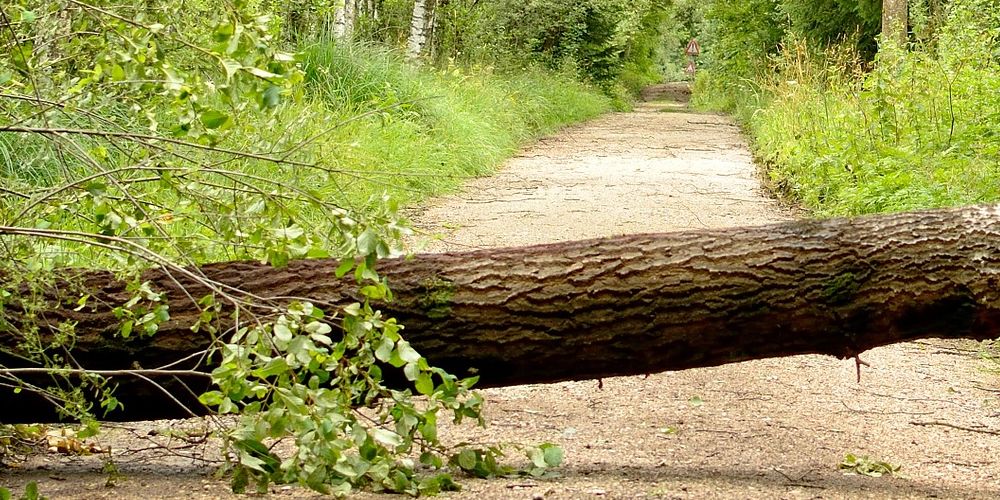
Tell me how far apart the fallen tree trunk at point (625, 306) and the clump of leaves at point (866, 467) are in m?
0.39

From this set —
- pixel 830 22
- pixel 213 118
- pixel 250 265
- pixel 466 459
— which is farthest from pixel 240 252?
pixel 830 22

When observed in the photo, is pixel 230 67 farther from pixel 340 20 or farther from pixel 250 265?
pixel 340 20

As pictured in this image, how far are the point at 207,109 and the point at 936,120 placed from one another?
22.5ft

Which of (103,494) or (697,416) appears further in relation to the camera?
(697,416)

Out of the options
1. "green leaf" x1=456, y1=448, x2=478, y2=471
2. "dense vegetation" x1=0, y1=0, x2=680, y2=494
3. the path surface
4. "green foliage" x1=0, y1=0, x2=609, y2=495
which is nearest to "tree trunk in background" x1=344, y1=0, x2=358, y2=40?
the path surface

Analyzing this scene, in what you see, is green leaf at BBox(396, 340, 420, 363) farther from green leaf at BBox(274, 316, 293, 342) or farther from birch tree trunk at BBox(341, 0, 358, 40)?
birch tree trunk at BBox(341, 0, 358, 40)

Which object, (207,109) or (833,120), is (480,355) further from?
(833,120)

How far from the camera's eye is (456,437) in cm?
427

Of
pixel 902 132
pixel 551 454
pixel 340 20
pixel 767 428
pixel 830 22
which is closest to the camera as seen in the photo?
pixel 551 454

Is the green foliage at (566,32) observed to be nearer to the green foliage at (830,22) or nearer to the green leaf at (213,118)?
the green foliage at (830,22)

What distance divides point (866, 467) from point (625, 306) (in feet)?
3.30

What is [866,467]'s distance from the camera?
388cm

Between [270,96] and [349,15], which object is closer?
[270,96]

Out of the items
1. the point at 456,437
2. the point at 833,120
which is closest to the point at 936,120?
the point at 833,120
